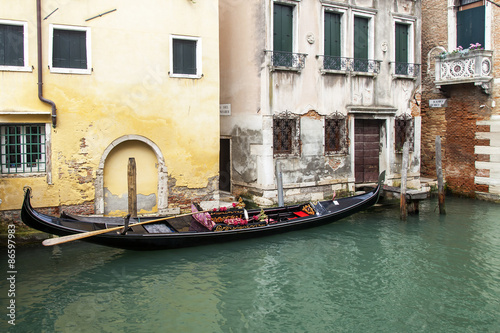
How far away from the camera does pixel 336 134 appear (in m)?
11.0

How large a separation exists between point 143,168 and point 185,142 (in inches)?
37.2

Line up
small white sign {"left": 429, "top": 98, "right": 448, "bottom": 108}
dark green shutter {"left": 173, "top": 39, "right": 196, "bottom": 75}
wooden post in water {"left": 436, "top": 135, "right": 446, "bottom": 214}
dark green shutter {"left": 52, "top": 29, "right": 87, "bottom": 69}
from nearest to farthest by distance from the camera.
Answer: dark green shutter {"left": 52, "top": 29, "right": 87, "bottom": 69} < dark green shutter {"left": 173, "top": 39, "right": 196, "bottom": 75} < wooden post in water {"left": 436, "top": 135, "right": 446, "bottom": 214} < small white sign {"left": 429, "top": 98, "right": 448, "bottom": 108}

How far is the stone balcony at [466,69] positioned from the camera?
11070 mm

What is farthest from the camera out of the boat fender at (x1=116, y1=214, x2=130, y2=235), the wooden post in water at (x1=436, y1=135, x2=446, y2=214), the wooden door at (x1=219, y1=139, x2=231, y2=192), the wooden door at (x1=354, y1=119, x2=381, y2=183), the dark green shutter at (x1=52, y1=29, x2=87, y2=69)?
the wooden door at (x1=354, y1=119, x2=381, y2=183)

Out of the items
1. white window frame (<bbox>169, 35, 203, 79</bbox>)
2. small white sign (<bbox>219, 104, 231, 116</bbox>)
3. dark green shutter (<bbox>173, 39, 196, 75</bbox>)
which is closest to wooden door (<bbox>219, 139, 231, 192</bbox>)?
small white sign (<bbox>219, 104, 231, 116</bbox>)

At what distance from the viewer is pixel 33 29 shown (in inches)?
304

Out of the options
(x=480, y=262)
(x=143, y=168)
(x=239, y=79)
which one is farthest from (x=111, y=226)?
(x=480, y=262)

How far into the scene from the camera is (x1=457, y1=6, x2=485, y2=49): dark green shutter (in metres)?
11.5

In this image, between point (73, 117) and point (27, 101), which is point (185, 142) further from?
point (27, 101)

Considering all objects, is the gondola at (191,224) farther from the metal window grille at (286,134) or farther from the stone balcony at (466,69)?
the stone balcony at (466,69)

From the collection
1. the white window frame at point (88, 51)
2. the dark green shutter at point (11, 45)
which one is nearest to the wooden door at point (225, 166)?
the white window frame at point (88, 51)

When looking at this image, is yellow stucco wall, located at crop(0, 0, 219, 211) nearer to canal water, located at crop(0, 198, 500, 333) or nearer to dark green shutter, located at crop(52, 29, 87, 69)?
dark green shutter, located at crop(52, 29, 87, 69)

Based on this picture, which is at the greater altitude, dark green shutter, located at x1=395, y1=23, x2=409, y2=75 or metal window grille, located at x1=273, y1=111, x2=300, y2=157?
dark green shutter, located at x1=395, y1=23, x2=409, y2=75

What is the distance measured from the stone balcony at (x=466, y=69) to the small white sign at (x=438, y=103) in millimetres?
567
